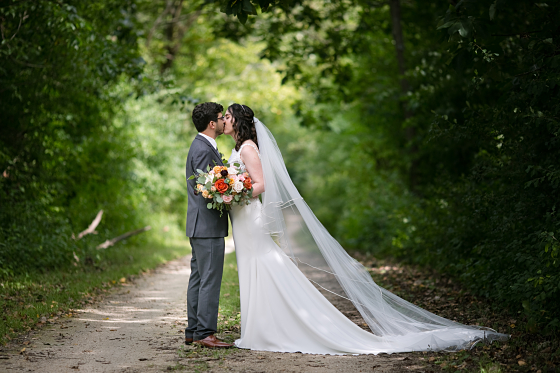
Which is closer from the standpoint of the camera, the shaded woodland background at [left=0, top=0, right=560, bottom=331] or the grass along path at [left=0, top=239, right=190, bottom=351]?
the shaded woodland background at [left=0, top=0, right=560, bottom=331]

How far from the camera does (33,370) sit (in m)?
4.42

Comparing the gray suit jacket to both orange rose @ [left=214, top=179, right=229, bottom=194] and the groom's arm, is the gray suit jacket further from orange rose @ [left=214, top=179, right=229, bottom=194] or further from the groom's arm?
orange rose @ [left=214, top=179, right=229, bottom=194]

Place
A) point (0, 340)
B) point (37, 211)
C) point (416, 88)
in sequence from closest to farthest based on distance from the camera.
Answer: point (0, 340) → point (37, 211) → point (416, 88)

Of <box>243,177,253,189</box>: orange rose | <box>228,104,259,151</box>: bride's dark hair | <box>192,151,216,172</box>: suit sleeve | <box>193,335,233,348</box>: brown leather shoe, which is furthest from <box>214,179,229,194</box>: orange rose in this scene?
<box>193,335,233,348</box>: brown leather shoe

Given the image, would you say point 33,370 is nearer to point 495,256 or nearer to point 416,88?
point 495,256

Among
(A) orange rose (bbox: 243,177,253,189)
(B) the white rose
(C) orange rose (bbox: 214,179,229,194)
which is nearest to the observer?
(C) orange rose (bbox: 214,179,229,194)

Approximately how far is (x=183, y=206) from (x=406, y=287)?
13.4 m

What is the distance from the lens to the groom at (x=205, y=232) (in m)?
5.19

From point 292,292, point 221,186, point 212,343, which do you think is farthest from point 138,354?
point 221,186

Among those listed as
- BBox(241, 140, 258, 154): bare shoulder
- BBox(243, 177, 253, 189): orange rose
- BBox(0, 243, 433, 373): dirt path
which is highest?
BBox(241, 140, 258, 154): bare shoulder

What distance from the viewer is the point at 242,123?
5410 mm

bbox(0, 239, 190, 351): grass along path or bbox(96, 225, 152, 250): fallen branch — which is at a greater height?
bbox(96, 225, 152, 250): fallen branch

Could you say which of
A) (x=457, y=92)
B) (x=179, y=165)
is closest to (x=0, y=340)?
(x=457, y=92)

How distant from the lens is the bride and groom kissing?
16.8 ft
